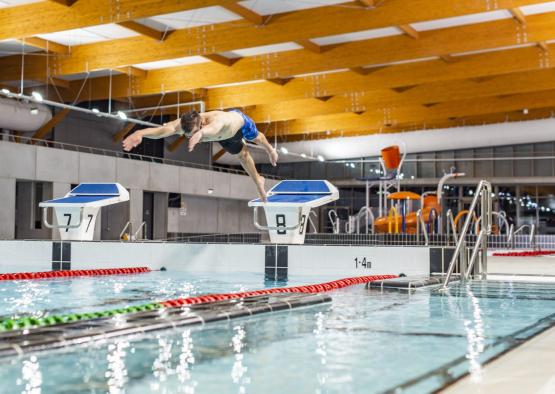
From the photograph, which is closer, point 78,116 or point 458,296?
point 458,296

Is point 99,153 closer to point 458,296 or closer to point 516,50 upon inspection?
point 516,50

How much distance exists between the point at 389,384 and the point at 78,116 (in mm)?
19850

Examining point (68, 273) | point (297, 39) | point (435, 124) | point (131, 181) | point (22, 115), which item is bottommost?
point (68, 273)

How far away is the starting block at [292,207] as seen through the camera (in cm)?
1024

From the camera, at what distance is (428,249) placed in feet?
27.0

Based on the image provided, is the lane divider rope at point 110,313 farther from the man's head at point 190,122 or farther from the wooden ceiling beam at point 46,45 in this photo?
the wooden ceiling beam at point 46,45

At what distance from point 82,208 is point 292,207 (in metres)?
4.05

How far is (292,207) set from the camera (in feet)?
33.7

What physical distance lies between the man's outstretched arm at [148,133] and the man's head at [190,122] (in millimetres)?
97

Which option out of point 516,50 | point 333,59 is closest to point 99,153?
point 333,59

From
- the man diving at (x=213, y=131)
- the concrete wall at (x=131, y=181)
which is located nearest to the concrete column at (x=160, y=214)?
the concrete wall at (x=131, y=181)

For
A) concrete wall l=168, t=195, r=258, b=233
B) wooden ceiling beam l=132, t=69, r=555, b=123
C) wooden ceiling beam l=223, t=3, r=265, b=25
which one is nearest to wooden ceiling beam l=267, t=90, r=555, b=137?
wooden ceiling beam l=132, t=69, r=555, b=123

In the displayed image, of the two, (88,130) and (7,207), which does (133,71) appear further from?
(88,130)

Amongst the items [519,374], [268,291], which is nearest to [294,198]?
[268,291]
